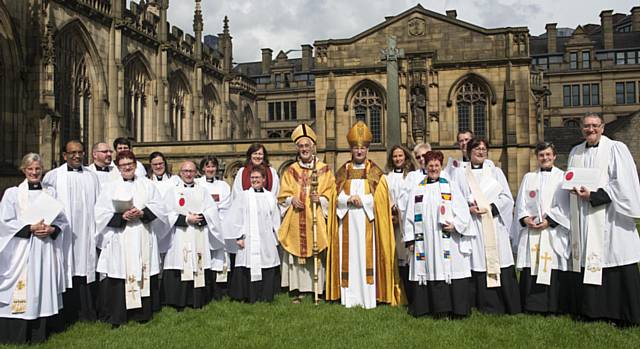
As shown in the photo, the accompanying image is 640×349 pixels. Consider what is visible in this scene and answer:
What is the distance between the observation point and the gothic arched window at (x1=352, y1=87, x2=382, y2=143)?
32.2 m

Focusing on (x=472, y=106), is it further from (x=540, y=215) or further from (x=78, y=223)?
(x=78, y=223)

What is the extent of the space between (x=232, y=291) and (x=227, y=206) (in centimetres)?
133

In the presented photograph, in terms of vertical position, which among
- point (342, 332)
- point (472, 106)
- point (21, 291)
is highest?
point (472, 106)

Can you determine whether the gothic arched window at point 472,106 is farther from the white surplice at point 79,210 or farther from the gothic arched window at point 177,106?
the white surplice at point 79,210

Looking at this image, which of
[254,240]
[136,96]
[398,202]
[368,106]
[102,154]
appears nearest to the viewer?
[398,202]

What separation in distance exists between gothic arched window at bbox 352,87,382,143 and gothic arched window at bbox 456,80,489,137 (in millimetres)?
4362

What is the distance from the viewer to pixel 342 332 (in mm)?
6781

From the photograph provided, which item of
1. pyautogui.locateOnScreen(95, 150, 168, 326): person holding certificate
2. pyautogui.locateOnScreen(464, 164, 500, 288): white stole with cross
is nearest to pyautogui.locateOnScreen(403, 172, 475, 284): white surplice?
pyautogui.locateOnScreen(464, 164, 500, 288): white stole with cross

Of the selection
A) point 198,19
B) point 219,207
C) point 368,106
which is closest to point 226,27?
point 198,19

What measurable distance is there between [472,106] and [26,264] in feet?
90.5

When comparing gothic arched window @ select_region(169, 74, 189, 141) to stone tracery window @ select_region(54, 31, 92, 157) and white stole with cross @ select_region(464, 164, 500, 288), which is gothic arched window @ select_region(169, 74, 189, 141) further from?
white stole with cross @ select_region(464, 164, 500, 288)

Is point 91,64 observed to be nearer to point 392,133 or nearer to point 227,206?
point 392,133

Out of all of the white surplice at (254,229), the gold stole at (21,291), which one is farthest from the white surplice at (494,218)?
the gold stole at (21,291)

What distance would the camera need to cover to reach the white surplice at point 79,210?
7676 millimetres
